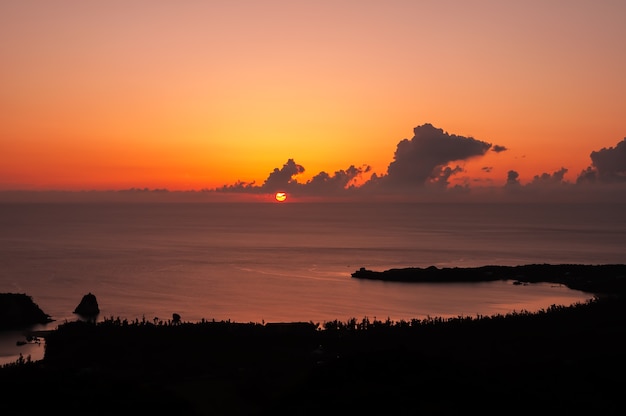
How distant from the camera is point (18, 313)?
66562 millimetres

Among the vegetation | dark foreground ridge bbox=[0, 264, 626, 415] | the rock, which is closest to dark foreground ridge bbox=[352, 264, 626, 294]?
the vegetation

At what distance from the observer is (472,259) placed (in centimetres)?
A: 12975

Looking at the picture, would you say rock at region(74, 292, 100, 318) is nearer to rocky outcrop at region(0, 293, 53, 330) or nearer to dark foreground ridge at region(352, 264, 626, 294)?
rocky outcrop at region(0, 293, 53, 330)

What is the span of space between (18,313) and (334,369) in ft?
138

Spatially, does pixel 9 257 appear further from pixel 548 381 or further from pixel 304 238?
pixel 548 381

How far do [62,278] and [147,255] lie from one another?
32853mm

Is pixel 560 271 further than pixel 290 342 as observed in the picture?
Yes

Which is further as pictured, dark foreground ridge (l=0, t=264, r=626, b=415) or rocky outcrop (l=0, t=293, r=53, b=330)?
rocky outcrop (l=0, t=293, r=53, b=330)

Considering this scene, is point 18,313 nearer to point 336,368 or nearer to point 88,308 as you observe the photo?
point 88,308

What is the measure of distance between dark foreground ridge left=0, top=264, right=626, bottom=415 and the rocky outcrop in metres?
12.1

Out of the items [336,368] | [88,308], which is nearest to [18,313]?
[88,308]

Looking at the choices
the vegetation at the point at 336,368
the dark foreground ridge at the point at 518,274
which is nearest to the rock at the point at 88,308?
the vegetation at the point at 336,368

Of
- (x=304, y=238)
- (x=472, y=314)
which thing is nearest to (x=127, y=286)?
(x=472, y=314)

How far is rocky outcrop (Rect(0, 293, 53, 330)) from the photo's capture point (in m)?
66.0
